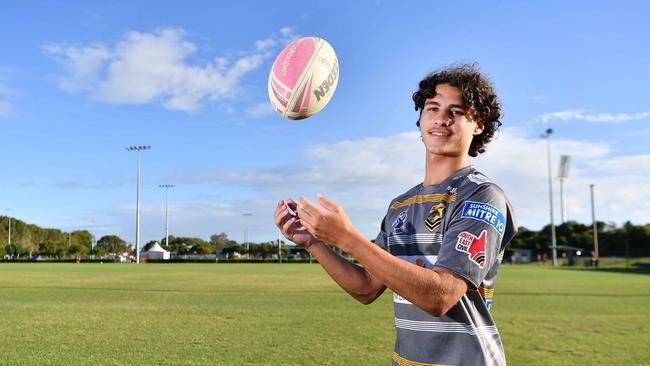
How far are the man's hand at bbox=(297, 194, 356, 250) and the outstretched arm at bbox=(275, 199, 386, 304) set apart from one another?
42cm

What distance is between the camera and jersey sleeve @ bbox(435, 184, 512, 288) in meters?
1.94

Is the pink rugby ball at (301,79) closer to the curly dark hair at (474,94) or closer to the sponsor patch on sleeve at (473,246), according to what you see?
the curly dark hair at (474,94)

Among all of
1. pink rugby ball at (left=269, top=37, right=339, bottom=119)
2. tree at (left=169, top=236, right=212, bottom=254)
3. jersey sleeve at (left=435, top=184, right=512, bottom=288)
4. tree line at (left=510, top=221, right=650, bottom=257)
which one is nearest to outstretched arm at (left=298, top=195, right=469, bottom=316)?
jersey sleeve at (left=435, top=184, right=512, bottom=288)

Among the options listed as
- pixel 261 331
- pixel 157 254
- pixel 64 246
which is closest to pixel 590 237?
pixel 157 254

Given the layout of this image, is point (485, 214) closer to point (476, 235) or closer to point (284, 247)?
point (476, 235)

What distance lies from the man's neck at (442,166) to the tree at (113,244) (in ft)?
459

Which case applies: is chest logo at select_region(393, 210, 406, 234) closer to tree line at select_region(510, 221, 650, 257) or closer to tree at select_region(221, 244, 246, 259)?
tree line at select_region(510, 221, 650, 257)

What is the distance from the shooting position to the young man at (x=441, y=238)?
183cm

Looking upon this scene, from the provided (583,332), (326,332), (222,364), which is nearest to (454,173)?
(222,364)

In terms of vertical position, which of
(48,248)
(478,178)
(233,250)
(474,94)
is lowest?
(233,250)

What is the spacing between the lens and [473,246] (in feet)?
6.41

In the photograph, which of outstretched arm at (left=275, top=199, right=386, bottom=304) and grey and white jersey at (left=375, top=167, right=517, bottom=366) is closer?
grey and white jersey at (left=375, top=167, right=517, bottom=366)

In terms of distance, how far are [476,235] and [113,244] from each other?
144 meters

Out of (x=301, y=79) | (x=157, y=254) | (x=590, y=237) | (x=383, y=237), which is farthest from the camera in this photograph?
(x=157, y=254)
